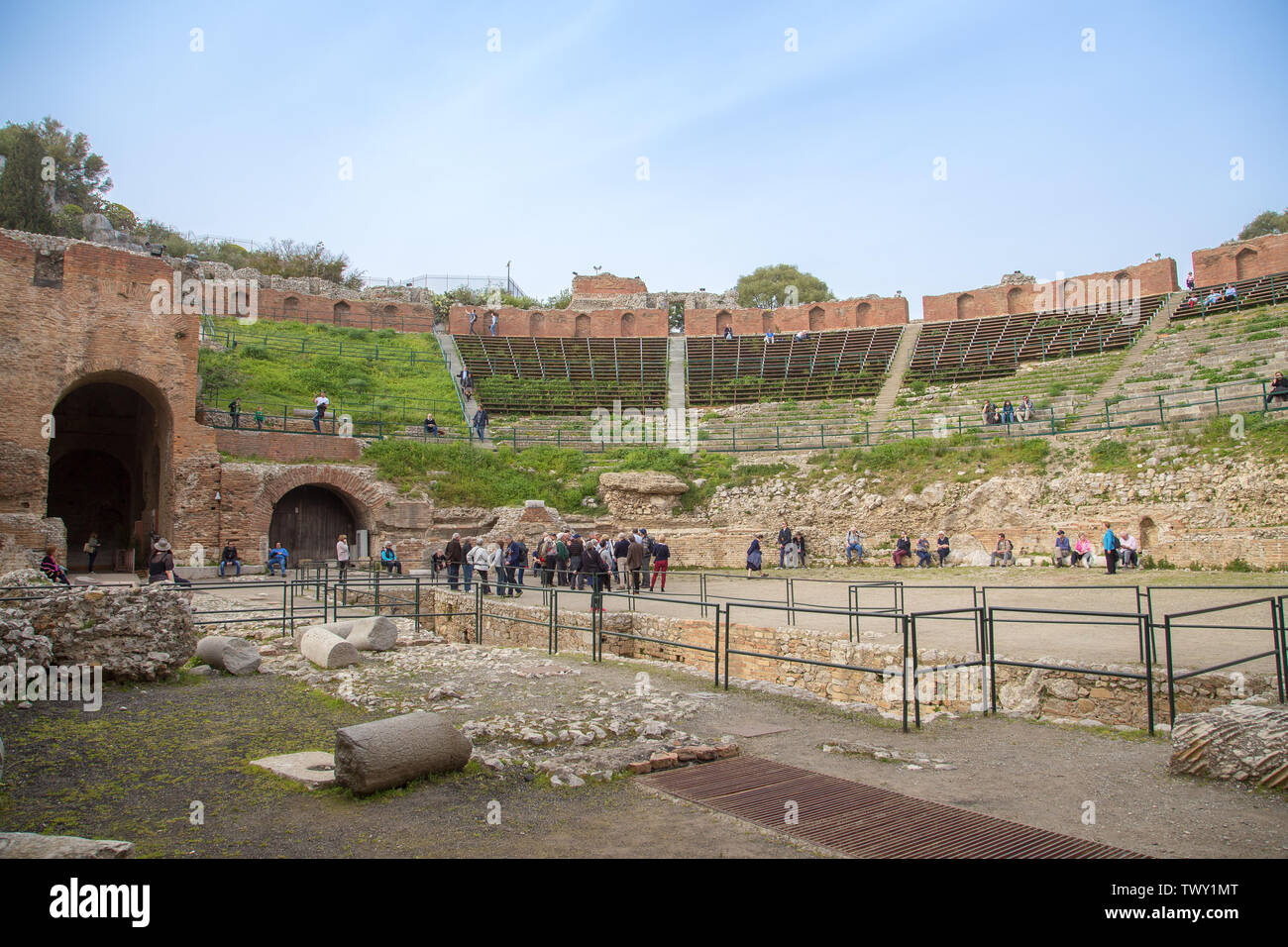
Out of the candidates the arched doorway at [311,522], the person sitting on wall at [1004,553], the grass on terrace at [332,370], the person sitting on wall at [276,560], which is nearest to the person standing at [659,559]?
the person sitting on wall at [1004,553]

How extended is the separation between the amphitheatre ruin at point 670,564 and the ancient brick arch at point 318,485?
0.10 metres

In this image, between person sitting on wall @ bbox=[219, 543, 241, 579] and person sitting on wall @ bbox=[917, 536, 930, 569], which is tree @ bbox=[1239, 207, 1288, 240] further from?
person sitting on wall @ bbox=[219, 543, 241, 579]

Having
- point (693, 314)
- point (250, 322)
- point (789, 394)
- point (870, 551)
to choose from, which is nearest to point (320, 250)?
point (250, 322)

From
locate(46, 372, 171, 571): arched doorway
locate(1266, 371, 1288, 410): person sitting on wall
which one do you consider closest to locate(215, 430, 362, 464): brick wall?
locate(46, 372, 171, 571): arched doorway

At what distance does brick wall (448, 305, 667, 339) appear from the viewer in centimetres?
4525

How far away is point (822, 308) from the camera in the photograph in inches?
1807

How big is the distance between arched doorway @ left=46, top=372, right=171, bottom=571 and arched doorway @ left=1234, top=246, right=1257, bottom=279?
46.3m

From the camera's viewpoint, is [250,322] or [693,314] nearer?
[250,322]

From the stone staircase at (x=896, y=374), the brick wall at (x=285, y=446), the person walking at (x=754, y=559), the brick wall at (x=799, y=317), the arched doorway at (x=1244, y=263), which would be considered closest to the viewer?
the person walking at (x=754, y=559)

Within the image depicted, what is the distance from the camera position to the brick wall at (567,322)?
4525 cm

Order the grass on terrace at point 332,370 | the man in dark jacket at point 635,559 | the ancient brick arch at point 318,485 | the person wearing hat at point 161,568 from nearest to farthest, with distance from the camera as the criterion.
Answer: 1. the person wearing hat at point 161,568
2. the man in dark jacket at point 635,559
3. the ancient brick arch at point 318,485
4. the grass on terrace at point 332,370

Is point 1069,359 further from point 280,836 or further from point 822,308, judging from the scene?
point 280,836

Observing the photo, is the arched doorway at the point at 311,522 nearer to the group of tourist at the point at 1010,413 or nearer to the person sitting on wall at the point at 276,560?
the person sitting on wall at the point at 276,560

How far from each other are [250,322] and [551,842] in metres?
42.1
